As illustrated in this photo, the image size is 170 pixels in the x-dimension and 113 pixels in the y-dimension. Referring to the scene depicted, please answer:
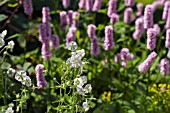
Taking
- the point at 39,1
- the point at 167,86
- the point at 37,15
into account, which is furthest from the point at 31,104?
the point at 37,15

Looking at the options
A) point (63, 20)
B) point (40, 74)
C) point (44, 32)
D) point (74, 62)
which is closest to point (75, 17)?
point (63, 20)

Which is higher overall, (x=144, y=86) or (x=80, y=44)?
(x=80, y=44)

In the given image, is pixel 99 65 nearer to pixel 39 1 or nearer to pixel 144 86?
pixel 144 86

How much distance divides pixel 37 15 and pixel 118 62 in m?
1.29

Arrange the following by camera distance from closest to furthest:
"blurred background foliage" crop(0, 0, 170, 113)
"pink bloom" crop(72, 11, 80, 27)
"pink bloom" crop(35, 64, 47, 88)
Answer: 1. "pink bloom" crop(35, 64, 47, 88)
2. "blurred background foliage" crop(0, 0, 170, 113)
3. "pink bloom" crop(72, 11, 80, 27)

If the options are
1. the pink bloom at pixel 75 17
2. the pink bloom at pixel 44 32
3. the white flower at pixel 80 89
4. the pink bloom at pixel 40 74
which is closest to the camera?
the white flower at pixel 80 89

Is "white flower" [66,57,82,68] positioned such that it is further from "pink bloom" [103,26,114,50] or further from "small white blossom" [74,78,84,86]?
"pink bloom" [103,26,114,50]

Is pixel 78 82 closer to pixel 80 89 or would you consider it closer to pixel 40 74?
pixel 80 89

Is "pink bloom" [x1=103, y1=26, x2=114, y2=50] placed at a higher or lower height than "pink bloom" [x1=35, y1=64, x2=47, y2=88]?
higher

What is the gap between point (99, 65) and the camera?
362cm

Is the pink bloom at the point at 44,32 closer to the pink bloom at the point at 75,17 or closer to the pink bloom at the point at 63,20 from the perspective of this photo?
the pink bloom at the point at 63,20

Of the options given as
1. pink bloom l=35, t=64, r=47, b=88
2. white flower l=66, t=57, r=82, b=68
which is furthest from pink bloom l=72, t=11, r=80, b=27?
white flower l=66, t=57, r=82, b=68

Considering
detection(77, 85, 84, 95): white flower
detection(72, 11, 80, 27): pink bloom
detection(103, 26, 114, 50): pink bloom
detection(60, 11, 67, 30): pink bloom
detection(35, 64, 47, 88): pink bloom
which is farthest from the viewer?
detection(72, 11, 80, 27): pink bloom

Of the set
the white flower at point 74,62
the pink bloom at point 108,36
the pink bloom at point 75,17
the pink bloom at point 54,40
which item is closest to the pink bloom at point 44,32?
the pink bloom at point 54,40
